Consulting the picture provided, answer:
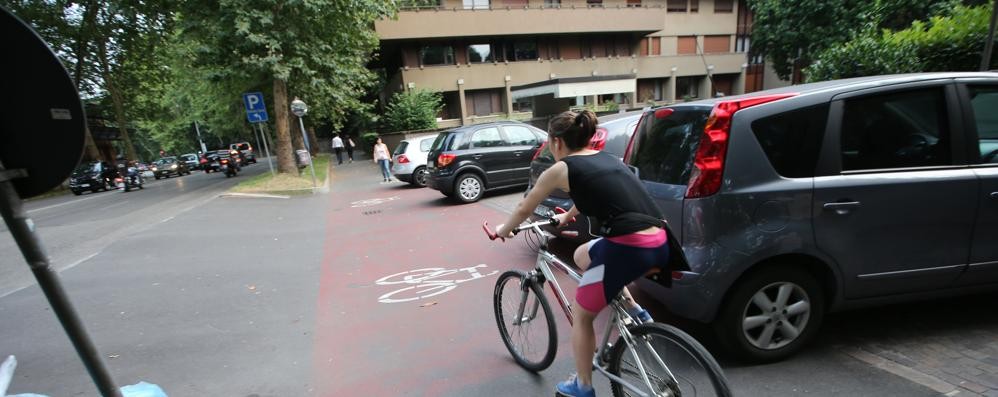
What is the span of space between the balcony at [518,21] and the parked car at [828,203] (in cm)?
2657

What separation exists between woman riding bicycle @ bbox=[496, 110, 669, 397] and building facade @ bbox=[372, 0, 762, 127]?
850 inches

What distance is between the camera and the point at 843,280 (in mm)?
2777

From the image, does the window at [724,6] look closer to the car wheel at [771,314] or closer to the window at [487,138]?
the window at [487,138]

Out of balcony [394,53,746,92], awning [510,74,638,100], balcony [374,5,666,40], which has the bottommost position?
awning [510,74,638,100]

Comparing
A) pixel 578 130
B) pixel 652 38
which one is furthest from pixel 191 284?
pixel 652 38

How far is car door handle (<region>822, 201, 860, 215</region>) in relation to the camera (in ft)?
8.67

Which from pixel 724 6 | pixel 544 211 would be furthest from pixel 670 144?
pixel 724 6

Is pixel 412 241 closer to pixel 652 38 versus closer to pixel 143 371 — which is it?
pixel 143 371

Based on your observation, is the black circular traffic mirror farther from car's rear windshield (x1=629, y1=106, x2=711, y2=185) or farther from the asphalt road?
car's rear windshield (x1=629, y1=106, x2=711, y2=185)

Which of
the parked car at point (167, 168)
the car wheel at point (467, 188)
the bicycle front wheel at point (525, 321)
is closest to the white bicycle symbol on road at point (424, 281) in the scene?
the bicycle front wheel at point (525, 321)

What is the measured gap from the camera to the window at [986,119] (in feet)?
9.41

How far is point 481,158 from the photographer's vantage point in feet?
33.5

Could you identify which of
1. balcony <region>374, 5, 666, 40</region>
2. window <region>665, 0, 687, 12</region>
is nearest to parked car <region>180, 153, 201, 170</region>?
balcony <region>374, 5, 666, 40</region>

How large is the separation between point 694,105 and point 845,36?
2659 centimetres
